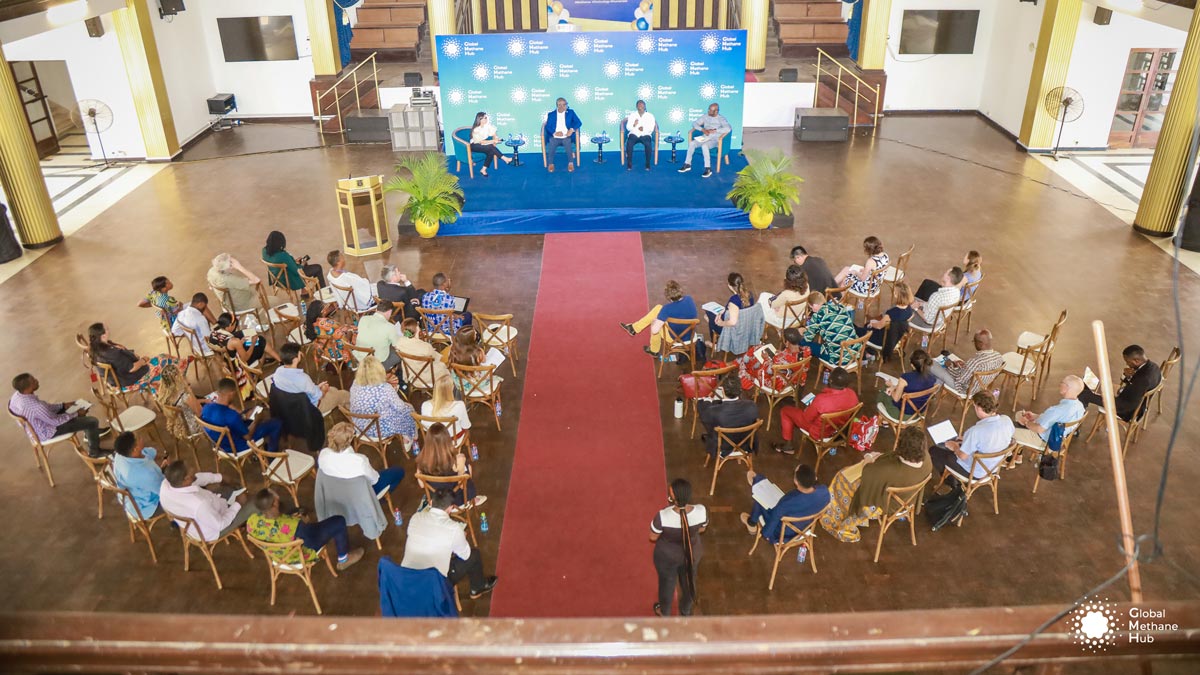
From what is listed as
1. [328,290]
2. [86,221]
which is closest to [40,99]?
[86,221]

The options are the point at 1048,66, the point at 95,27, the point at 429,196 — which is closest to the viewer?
the point at 429,196

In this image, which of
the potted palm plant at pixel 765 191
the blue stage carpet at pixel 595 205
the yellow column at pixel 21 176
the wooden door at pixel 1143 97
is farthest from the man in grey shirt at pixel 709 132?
the yellow column at pixel 21 176

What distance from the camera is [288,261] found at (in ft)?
30.2

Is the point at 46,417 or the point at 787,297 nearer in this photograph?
the point at 46,417

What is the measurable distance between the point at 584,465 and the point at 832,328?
8.41 feet

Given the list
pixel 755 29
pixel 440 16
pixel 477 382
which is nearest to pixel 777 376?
pixel 477 382

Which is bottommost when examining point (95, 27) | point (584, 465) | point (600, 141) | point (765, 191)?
point (584, 465)

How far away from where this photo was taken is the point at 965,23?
16.8 m

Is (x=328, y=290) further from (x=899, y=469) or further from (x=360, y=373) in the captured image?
(x=899, y=469)

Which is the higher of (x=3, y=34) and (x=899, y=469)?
(x=3, y=34)

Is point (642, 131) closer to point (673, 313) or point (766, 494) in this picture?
point (673, 313)

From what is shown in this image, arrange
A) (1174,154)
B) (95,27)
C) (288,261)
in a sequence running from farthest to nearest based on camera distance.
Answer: (95,27) → (1174,154) → (288,261)

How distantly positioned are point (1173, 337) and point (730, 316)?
484 cm

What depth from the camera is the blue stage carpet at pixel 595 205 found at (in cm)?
1190
